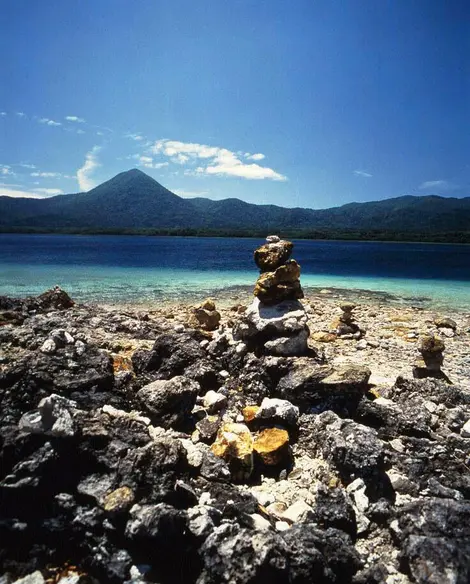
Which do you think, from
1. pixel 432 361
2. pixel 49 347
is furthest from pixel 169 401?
pixel 432 361

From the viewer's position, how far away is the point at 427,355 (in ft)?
35.3

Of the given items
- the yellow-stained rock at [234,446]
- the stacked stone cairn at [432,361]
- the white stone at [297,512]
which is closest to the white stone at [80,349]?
the yellow-stained rock at [234,446]

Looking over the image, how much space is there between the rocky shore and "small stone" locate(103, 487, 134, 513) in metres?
0.01

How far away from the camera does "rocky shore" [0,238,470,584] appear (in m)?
A: 4.52

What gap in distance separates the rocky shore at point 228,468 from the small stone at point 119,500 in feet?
0.05

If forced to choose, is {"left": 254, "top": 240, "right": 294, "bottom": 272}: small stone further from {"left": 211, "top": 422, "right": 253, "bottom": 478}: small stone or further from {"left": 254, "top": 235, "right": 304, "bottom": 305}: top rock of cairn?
{"left": 211, "top": 422, "right": 253, "bottom": 478}: small stone

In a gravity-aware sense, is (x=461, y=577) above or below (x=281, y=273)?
below

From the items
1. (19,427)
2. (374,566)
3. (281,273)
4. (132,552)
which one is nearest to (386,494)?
(374,566)

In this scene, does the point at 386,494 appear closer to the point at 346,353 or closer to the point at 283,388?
the point at 283,388

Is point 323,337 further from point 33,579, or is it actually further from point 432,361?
point 33,579

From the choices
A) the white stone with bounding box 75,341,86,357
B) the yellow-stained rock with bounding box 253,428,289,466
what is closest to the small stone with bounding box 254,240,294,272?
the white stone with bounding box 75,341,86,357

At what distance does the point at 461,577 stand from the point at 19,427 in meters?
6.19

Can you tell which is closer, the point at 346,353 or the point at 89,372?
the point at 89,372

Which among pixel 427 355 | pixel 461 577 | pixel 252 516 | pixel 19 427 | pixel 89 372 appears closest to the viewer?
pixel 461 577
